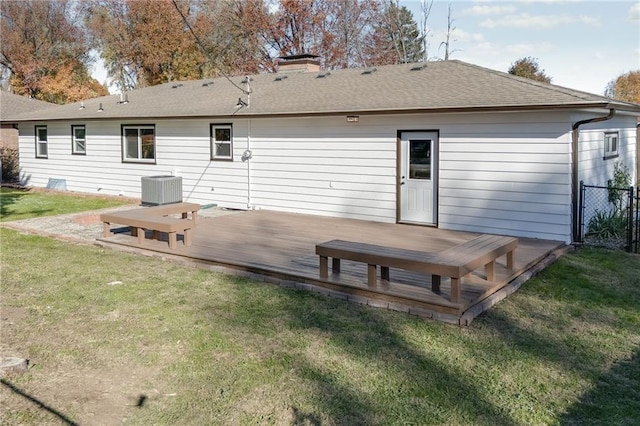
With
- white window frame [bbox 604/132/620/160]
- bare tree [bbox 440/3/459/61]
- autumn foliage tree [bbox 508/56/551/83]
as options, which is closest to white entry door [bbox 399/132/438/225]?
white window frame [bbox 604/132/620/160]

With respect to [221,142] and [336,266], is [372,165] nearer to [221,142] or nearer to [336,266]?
→ [221,142]

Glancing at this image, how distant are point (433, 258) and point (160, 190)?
899 cm

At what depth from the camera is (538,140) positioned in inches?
345

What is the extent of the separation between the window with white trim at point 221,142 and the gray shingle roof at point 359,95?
444 mm

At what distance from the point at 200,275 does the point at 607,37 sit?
71.8 feet

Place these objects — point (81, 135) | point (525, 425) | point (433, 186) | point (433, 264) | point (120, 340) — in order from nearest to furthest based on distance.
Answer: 1. point (525, 425)
2. point (120, 340)
3. point (433, 264)
4. point (433, 186)
5. point (81, 135)

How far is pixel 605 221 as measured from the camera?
9.52 m

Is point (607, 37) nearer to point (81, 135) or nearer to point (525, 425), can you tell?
point (81, 135)

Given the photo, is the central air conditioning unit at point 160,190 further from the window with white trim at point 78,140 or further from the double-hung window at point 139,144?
the window with white trim at point 78,140

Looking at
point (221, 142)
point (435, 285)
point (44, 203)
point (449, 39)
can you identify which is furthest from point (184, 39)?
point (435, 285)

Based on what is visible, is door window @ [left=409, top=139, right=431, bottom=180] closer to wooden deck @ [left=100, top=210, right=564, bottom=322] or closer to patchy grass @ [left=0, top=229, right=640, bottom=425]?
wooden deck @ [left=100, top=210, right=564, bottom=322]

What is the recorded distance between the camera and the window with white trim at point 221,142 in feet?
42.9

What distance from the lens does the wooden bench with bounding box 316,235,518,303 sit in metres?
5.38

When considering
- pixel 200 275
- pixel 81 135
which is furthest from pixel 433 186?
pixel 81 135
